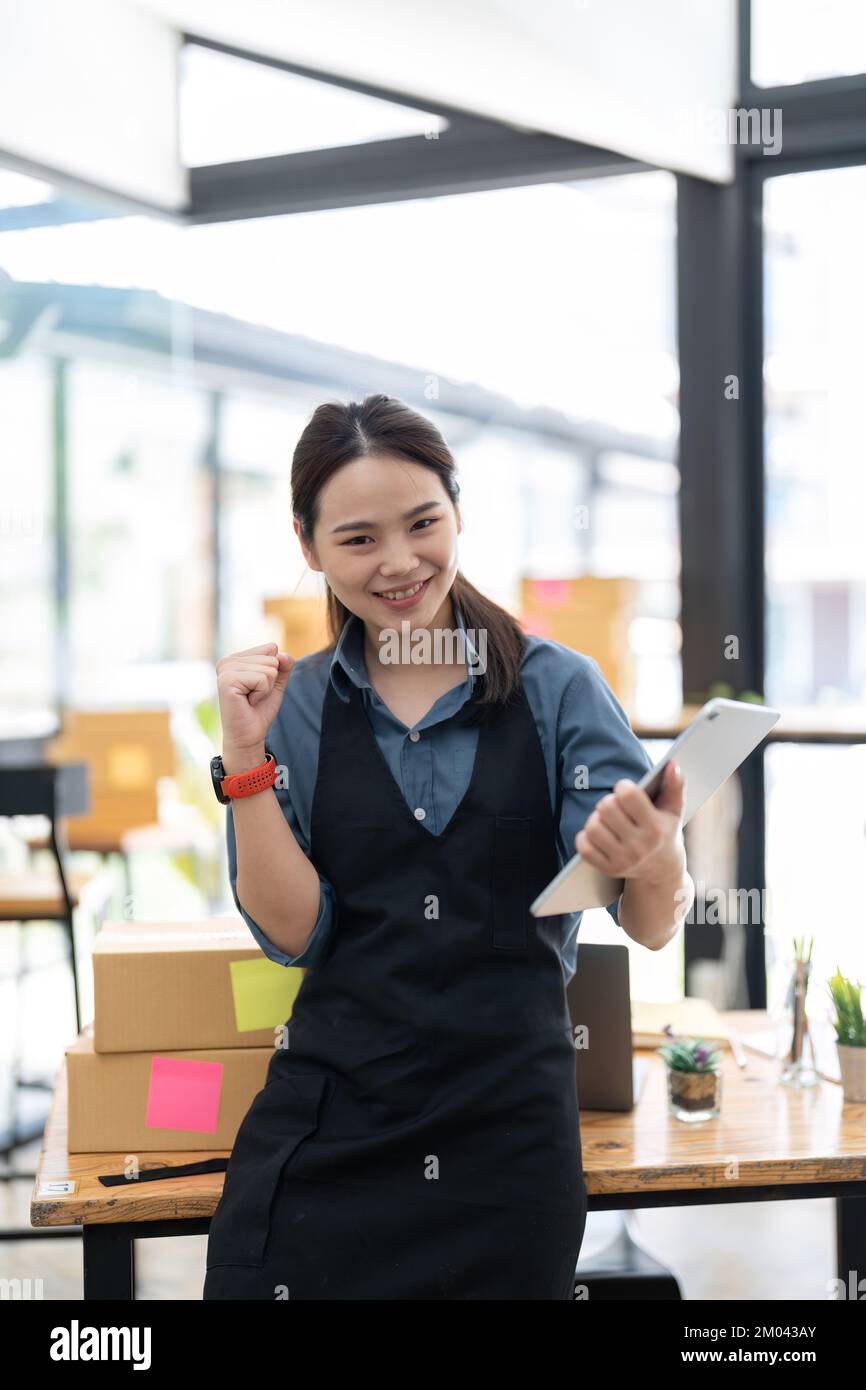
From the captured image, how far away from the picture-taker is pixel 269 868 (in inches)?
57.0

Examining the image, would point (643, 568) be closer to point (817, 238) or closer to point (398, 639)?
point (817, 238)

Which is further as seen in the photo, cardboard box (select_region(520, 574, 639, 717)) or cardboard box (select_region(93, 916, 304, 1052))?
cardboard box (select_region(520, 574, 639, 717))

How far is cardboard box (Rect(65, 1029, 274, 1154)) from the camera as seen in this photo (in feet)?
5.28

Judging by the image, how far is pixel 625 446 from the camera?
355 cm

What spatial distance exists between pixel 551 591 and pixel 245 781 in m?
1.93

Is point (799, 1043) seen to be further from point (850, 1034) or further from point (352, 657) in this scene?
point (352, 657)

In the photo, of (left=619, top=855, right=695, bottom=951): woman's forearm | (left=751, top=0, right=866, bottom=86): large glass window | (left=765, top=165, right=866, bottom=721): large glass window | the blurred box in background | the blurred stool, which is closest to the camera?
(left=619, top=855, right=695, bottom=951): woman's forearm

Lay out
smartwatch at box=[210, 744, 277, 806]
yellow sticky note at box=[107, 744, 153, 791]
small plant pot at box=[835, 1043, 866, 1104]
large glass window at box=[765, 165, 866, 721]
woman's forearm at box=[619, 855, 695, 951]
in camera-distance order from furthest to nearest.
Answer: yellow sticky note at box=[107, 744, 153, 791] < large glass window at box=[765, 165, 866, 721] < small plant pot at box=[835, 1043, 866, 1104] < smartwatch at box=[210, 744, 277, 806] < woman's forearm at box=[619, 855, 695, 951]

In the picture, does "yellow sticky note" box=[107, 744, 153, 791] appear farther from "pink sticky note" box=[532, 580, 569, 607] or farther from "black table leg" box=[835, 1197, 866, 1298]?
"black table leg" box=[835, 1197, 866, 1298]

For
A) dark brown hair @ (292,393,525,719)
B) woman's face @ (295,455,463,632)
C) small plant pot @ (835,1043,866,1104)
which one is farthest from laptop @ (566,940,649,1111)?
woman's face @ (295,455,463,632)

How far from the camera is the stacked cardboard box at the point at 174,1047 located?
161 centimetres

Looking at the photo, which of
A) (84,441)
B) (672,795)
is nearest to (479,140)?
(84,441)

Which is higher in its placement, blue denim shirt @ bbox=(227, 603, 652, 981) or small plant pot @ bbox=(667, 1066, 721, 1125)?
blue denim shirt @ bbox=(227, 603, 652, 981)
